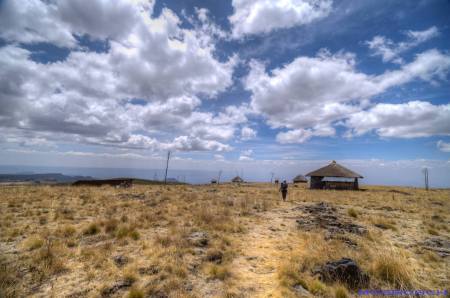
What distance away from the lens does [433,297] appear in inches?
182

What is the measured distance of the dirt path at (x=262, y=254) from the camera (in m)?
5.54

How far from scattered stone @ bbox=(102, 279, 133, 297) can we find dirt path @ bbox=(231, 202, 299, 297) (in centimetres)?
285

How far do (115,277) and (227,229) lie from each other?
5.64m

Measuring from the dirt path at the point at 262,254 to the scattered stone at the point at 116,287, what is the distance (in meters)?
2.85

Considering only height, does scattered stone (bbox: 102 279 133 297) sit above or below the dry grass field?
below

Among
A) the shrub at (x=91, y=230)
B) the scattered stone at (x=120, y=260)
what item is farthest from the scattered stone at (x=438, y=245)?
the shrub at (x=91, y=230)

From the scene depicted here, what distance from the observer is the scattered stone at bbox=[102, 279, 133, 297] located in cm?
499

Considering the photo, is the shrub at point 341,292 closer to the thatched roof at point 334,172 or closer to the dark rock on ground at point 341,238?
the dark rock on ground at point 341,238

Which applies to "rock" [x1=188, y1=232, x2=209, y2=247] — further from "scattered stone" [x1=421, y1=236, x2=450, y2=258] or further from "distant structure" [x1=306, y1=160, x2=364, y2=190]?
"distant structure" [x1=306, y1=160, x2=364, y2=190]

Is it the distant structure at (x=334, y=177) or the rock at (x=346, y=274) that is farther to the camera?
the distant structure at (x=334, y=177)

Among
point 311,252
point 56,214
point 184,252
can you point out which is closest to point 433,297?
point 311,252

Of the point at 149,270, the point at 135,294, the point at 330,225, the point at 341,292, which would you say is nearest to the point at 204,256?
the point at 149,270

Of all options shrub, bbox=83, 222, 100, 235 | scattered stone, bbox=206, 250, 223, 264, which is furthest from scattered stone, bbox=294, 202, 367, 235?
shrub, bbox=83, 222, 100, 235

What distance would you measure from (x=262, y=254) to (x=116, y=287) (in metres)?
4.72
